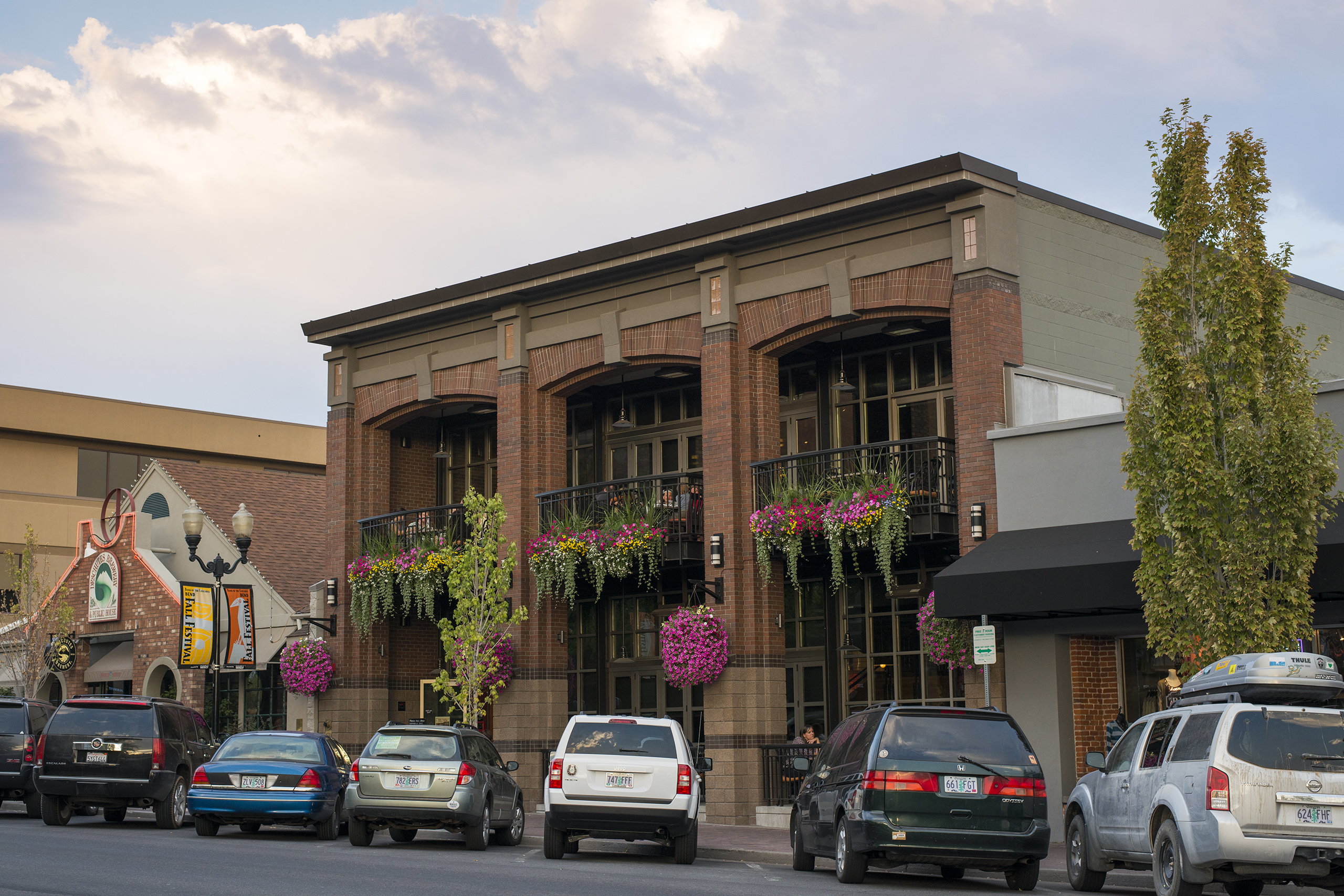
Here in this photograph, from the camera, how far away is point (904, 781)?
528 inches

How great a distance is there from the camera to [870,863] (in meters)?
14.3

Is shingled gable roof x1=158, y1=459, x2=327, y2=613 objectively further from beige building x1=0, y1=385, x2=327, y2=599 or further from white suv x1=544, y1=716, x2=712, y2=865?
white suv x1=544, y1=716, x2=712, y2=865

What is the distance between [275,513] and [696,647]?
20793 millimetres

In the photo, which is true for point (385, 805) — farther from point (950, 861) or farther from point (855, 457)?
point (855, 457)

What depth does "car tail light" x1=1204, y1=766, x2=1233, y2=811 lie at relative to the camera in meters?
11.4

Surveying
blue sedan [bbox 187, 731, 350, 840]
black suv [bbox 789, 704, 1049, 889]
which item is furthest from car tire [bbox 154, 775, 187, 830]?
black suv [bbox 789, 704, 1049, 889]

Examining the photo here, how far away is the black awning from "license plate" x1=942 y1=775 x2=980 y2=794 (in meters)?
5.33

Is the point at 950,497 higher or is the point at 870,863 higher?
the point at 950,497

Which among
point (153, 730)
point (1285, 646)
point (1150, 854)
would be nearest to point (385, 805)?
point (153, 730)

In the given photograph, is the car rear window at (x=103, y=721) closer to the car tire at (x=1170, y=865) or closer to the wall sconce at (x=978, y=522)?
the wall sconce at (x=978, y=522)

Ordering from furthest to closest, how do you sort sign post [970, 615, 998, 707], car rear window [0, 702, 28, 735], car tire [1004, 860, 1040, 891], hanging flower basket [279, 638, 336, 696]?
hanging flower basket [279, 638, 336, 696] < car rear window [0, 702, 28, 735] < sign post [970, 615, 998, 707] < car tire [1004, 860, 1040, 891]

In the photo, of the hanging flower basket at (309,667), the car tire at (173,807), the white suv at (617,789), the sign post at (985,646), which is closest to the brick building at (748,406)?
the hanging flower basket at (309,667)

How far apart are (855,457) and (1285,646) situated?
912cm

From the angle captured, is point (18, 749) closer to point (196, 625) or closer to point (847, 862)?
point (196, 625)
